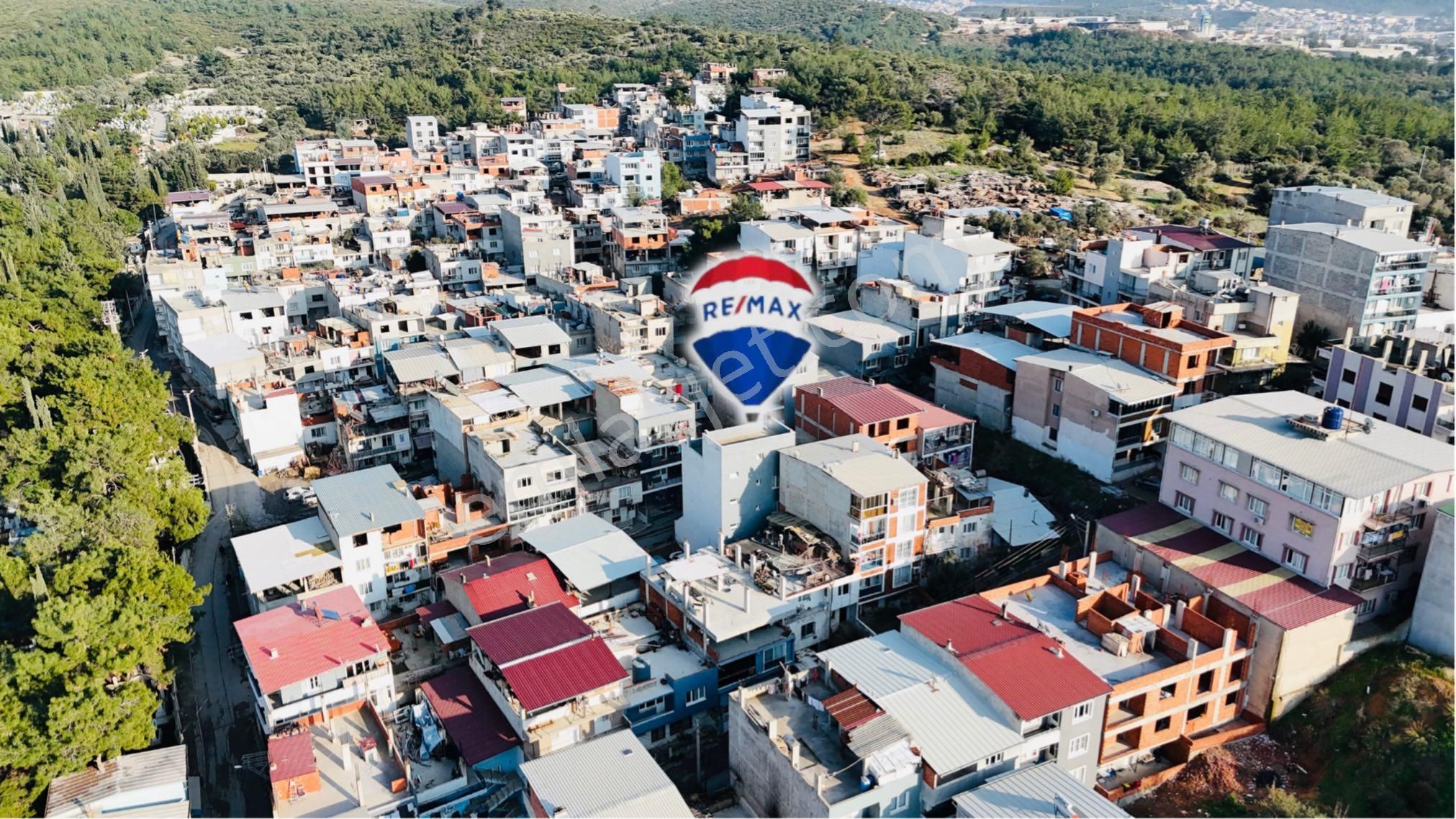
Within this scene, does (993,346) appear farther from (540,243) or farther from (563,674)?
(540,243)

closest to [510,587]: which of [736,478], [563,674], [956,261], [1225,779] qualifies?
[563,674]

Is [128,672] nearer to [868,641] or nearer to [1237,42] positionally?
[868,641]

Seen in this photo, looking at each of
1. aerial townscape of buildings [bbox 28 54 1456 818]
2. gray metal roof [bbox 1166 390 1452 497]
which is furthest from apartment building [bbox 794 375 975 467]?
gray metal roof [bbox 1166 390 1452 497]

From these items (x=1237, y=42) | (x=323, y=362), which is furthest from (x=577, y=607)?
(x=1237, y=42)

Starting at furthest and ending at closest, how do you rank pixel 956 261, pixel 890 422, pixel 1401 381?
pixel 956 261 < pixel 890 422 < pixel 1401 381

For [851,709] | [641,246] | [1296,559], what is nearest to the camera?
[851,709]

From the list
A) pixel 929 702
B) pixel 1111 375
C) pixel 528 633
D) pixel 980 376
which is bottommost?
pixel 528 633

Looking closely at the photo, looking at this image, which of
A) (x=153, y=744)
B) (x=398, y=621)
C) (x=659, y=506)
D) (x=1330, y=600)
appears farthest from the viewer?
(x=659, y=506)

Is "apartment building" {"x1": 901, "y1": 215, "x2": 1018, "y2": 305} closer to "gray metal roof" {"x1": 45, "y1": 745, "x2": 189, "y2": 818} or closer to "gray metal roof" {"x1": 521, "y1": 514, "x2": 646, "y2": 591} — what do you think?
"gray metal roof" {"x1": 521, "y1": 514, "x2": 646, "y2": 591}
